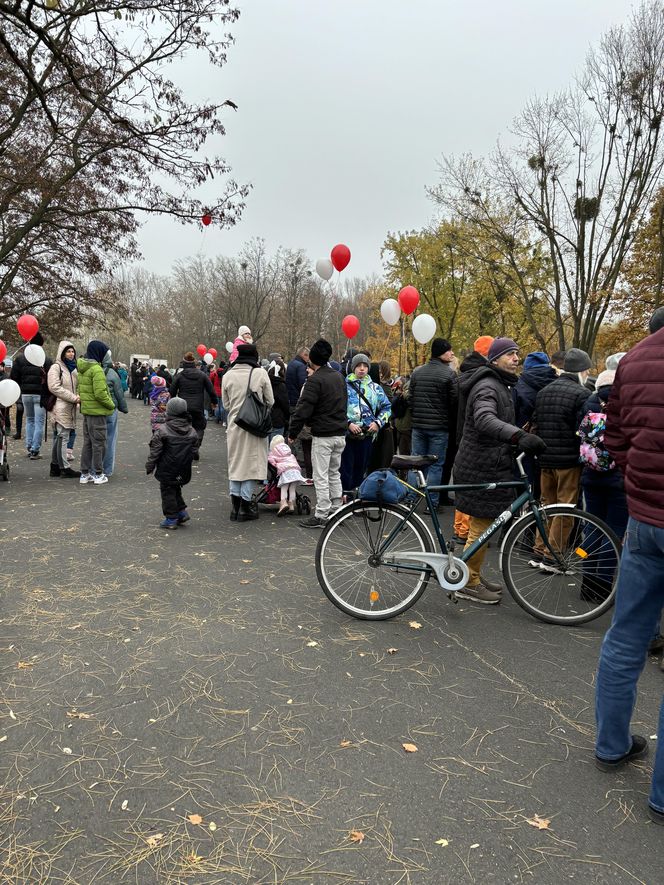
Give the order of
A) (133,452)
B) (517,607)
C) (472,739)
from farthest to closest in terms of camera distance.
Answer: (133,452) < (517,607) < (472,739)

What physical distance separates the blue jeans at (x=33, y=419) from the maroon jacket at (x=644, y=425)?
11.2 meters

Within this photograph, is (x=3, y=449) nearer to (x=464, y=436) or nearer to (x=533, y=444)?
(x=464, y=436)

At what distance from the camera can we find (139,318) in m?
18.6

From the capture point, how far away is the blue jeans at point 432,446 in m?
7.58

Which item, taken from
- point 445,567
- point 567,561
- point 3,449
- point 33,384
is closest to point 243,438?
point 445,567

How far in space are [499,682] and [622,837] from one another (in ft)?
4.04

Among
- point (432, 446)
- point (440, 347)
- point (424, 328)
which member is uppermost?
point (424, 328)

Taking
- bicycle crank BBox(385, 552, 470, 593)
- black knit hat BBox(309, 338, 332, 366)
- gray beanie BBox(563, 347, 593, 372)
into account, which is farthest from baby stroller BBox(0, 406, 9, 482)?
gray beanie BBox(563, 347, 593, 372)

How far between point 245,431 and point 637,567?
5.38m

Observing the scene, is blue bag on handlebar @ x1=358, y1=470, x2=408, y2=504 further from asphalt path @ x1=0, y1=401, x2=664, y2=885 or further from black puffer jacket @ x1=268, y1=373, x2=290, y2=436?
black puffer jacket @ x1=268, y1=373, x2=290, y2=436

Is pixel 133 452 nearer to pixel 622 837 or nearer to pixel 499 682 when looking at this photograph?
pixel 499 682

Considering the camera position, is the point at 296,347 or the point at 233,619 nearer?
the point at 233,619

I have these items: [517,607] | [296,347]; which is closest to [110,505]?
[517,607]

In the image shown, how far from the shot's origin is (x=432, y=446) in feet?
25.2
